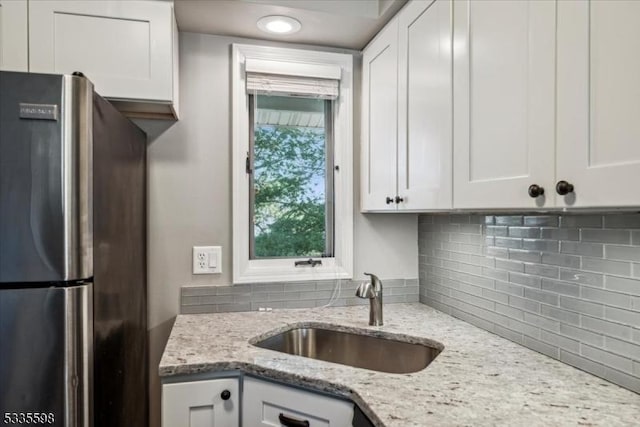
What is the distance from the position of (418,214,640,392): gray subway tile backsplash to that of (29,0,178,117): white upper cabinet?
4.51 ft

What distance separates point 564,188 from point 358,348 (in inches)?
42.7

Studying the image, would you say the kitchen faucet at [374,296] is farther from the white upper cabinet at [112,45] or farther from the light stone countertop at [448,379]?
the white upper cabinet at [112,45]

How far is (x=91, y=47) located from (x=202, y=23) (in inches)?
19.1

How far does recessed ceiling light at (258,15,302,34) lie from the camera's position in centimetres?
164

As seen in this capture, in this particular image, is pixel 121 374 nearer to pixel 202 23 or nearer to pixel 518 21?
pixel 202 23

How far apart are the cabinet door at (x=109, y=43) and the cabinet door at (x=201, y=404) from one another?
1.04 meters

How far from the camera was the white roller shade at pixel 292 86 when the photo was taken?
6.07ft

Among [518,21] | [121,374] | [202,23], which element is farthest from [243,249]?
[518,21]

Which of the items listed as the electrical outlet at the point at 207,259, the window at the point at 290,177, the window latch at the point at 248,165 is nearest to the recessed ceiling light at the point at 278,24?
the window at the point at 290,177

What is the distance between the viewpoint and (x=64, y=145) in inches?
37.5

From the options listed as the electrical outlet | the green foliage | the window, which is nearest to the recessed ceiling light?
the window

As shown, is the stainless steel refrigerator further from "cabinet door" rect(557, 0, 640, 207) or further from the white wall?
"cabinet door" rect(557, 0, 640, 207)

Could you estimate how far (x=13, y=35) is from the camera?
1.32 meters

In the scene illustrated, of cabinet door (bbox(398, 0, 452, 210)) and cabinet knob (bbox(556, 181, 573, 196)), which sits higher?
cabinet door (bbox(398, 0, 452, 210))
